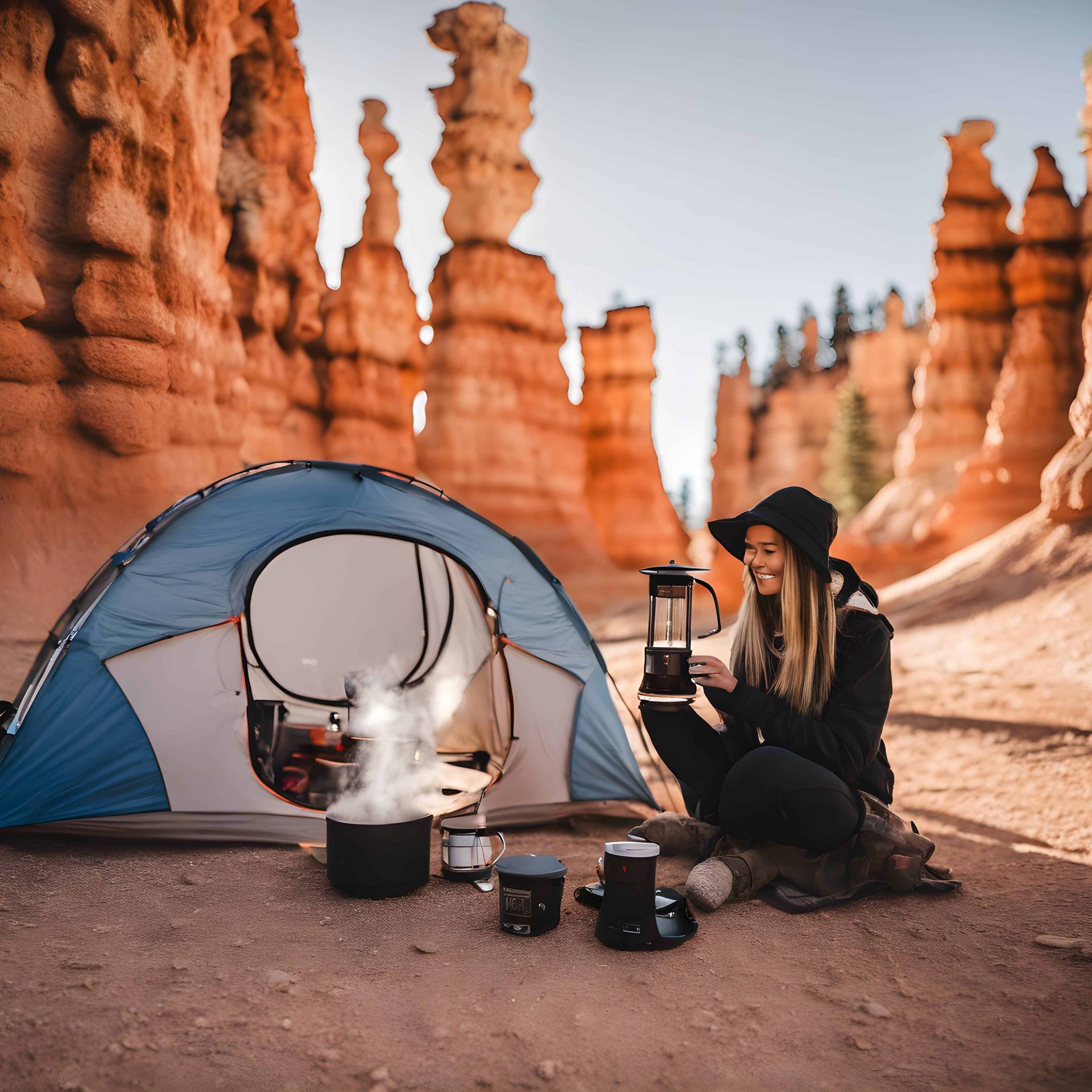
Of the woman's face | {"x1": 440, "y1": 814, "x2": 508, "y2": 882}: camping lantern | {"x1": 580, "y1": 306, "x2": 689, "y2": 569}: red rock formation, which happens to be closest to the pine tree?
{"x1": 580, "y1": 306, "x2": 689, "y2": 569}: red rock formation

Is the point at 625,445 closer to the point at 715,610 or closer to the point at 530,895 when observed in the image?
the point at 715,610

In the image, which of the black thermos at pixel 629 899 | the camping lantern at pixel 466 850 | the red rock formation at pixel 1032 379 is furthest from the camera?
the red rock formation at pixel 1032 379

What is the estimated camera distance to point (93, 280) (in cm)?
763

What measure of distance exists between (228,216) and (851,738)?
565 inches

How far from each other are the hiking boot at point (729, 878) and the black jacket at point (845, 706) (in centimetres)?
46

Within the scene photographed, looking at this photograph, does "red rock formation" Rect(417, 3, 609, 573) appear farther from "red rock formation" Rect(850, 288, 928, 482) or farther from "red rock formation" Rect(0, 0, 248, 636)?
"red rock formation" Rect(850, 288, 928, 482)

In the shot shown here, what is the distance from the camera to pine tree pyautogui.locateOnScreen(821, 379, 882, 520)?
90.9 feet

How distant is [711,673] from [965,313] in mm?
18835

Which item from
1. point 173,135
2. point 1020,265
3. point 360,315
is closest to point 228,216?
point 360,315

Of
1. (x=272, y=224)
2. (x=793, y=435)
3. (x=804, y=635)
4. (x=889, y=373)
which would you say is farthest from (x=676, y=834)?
(x=889, y=373)

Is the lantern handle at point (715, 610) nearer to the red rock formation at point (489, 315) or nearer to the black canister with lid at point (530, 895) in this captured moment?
the black canister with lid at point (530, 895)

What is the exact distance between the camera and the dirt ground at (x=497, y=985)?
1839 millimetres

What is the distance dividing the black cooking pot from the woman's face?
1539mm

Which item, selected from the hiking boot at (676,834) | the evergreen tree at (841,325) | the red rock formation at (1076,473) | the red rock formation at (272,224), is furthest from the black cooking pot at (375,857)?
the evergreen tree at (841,325)
